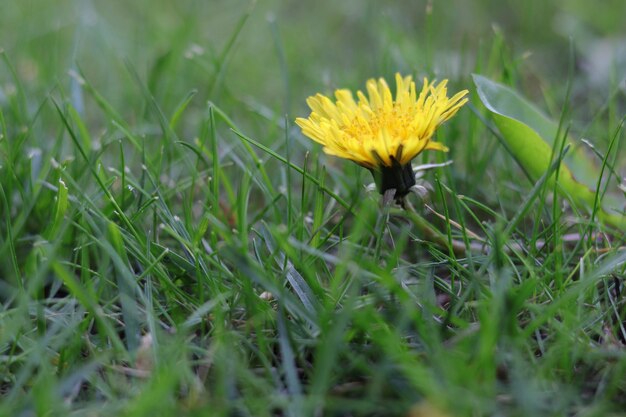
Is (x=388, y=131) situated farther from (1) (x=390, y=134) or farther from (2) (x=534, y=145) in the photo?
(2) (x=534, y=145)

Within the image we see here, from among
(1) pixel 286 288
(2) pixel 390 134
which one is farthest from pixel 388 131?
(1) pixel 286 288

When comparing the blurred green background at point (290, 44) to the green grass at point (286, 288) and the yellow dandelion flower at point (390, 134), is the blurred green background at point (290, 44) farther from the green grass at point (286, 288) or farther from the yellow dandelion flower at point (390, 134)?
the yellow dandelion flower at point (390, 134)

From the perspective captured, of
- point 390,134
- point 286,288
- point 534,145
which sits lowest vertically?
point 286,288

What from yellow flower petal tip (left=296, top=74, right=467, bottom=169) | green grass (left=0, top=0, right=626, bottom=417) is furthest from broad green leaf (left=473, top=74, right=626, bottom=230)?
yellow flower petal tip (left=296, top=74, right=467, bottom=169)

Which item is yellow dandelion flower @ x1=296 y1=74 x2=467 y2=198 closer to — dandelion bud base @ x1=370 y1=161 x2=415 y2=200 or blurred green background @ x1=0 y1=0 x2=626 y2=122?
dandelion bud base @ x1=370 y1=161 x2=415 y2=200

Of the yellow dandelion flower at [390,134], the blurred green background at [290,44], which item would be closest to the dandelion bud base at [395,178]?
the yellow dandelion flower at [390,134]

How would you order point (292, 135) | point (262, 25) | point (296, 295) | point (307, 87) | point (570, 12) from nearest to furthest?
point (296, 295), point (292, 135), point (307, 87), point (570, 12), point (262, 25)

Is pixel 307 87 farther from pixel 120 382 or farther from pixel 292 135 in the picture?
pixel 120 382

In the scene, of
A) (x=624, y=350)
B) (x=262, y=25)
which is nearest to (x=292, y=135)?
(x=624, y=350)
